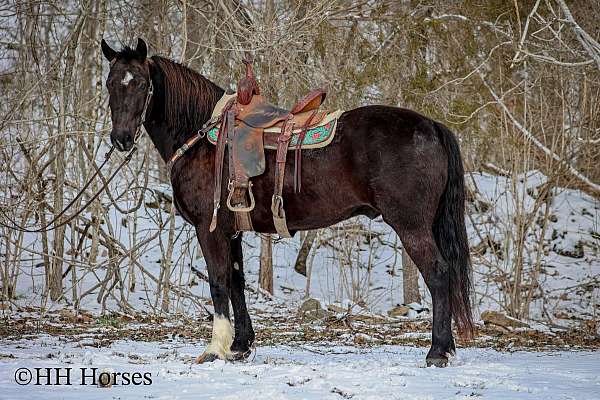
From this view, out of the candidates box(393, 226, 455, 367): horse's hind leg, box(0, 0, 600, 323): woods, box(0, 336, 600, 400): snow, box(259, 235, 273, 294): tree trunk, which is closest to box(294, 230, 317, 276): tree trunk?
box(259, 235, 273, 294): tree trunk

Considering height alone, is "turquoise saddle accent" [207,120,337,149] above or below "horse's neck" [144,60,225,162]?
below

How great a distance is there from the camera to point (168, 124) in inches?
208

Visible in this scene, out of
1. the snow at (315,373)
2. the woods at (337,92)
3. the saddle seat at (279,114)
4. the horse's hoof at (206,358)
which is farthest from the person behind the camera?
the woods at (337,92)

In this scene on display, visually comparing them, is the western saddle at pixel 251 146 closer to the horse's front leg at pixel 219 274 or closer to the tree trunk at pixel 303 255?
the horse's front leg at pixel 219 274

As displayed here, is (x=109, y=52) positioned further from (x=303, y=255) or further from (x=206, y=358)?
(x=303, y=255)

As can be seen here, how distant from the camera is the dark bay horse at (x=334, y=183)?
4734 mm

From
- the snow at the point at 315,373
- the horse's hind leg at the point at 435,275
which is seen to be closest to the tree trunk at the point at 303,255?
the snow at the point at 315,373

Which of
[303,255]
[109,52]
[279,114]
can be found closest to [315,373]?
[279,114]

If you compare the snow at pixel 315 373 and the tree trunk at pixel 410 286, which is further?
the tree trunk at pixel 410 286

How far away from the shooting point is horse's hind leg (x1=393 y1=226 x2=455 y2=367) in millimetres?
4711

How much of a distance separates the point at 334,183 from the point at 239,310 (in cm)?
122

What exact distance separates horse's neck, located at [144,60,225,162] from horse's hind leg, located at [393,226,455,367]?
66.9 inches

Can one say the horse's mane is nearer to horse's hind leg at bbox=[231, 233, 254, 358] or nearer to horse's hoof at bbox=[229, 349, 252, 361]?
horse's hind leg at bbox=[231, 233, 254, 358]

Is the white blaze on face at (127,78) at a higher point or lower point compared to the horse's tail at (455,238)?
higher
